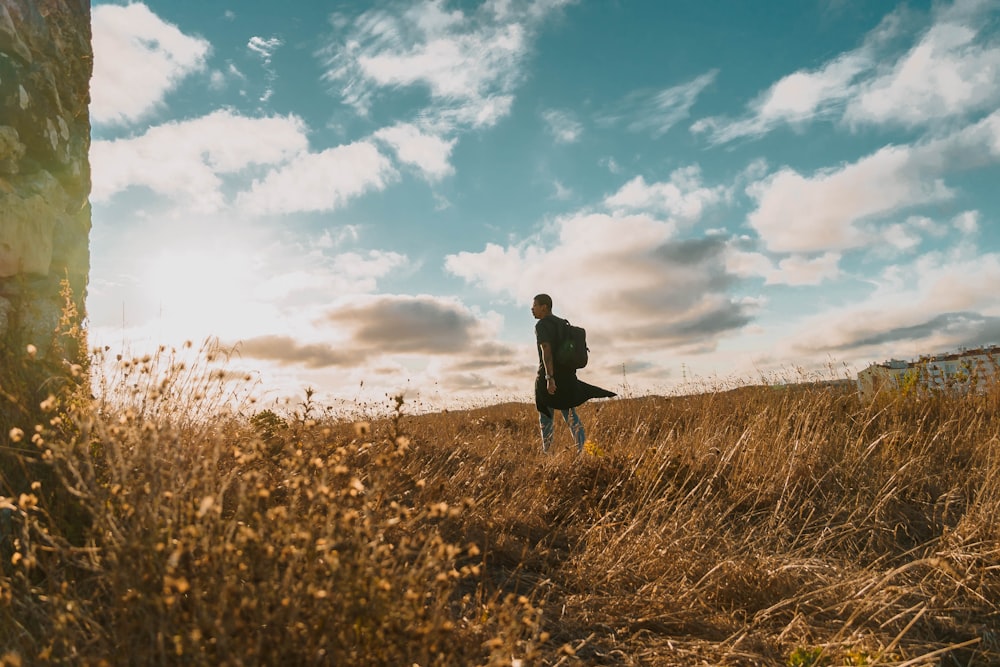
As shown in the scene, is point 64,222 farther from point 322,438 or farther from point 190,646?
point 190,646

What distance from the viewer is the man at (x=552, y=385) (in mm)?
6898

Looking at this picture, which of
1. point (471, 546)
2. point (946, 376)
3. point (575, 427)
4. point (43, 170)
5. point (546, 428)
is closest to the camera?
point (471, 546)

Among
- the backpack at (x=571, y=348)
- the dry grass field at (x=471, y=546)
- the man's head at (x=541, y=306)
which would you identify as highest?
the man's head at (x=541, y=306)

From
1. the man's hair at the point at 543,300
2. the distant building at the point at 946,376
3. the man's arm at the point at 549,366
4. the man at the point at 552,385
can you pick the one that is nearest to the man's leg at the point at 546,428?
the man at the point at 552,385

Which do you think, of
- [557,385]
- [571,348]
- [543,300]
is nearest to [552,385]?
[557,385]

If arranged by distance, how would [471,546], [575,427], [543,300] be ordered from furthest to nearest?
[543,300], [575,427], [471,546]

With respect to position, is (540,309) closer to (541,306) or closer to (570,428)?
(541,306)

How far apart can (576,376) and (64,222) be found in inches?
198

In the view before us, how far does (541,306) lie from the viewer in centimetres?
719

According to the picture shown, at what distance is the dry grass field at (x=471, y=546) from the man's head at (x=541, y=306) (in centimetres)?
168

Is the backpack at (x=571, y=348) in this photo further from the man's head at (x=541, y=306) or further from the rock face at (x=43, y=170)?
the rock face at (x=43, y=170)

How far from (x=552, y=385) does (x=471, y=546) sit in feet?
16.3


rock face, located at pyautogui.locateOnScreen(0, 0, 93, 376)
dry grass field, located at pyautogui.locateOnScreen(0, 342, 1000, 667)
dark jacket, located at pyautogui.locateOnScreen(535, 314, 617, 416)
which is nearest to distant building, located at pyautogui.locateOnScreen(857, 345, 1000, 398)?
dry grass field, located at pyautogui.locateOnScreen(0, 342, 1000, 667)

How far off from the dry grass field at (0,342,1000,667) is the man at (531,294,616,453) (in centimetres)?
77
